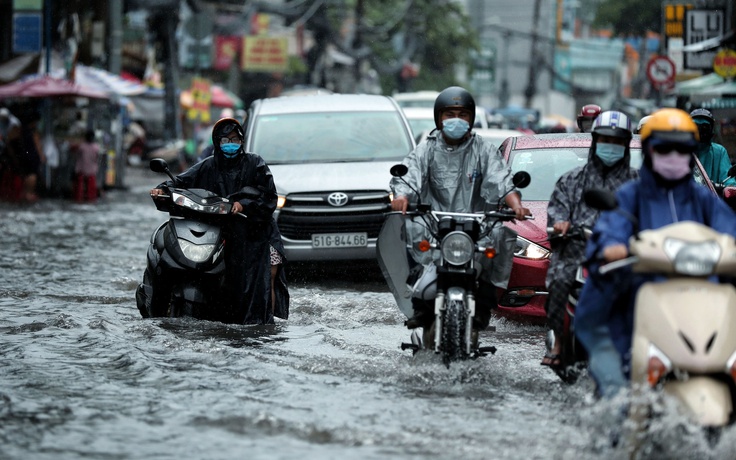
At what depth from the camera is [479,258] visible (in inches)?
305

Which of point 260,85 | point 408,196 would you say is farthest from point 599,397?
point 260,85

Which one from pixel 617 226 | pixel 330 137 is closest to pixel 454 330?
pixel 617 226

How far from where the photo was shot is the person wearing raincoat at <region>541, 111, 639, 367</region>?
728cm

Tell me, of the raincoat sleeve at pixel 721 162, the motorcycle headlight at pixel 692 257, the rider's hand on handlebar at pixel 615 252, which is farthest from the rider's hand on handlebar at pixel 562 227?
the raincoat sleeve at pixel 721 162

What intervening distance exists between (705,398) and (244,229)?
518cm

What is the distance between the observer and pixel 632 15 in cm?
5156

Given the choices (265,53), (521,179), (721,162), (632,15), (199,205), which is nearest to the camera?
(521,179)

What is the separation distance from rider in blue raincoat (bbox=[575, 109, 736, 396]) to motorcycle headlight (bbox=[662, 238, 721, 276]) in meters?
0.36

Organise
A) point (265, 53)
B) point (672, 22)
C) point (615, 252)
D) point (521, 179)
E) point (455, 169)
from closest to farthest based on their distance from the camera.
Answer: point (615, 252)
point (521, 179)
point (455, 169)
point (672, 22)
point (265, 53)

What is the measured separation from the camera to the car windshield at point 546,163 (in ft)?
36.2

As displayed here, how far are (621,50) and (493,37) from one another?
39.3ft

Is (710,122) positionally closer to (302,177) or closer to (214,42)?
(302,177)

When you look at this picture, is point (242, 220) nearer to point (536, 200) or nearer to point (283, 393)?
point (536, 200)

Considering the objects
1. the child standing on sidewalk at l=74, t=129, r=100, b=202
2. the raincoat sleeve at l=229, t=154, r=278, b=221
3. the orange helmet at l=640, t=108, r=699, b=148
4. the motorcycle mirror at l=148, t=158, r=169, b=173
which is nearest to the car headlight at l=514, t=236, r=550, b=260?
the raincoat sleeve at l=229, t=154, r=278, b=221
